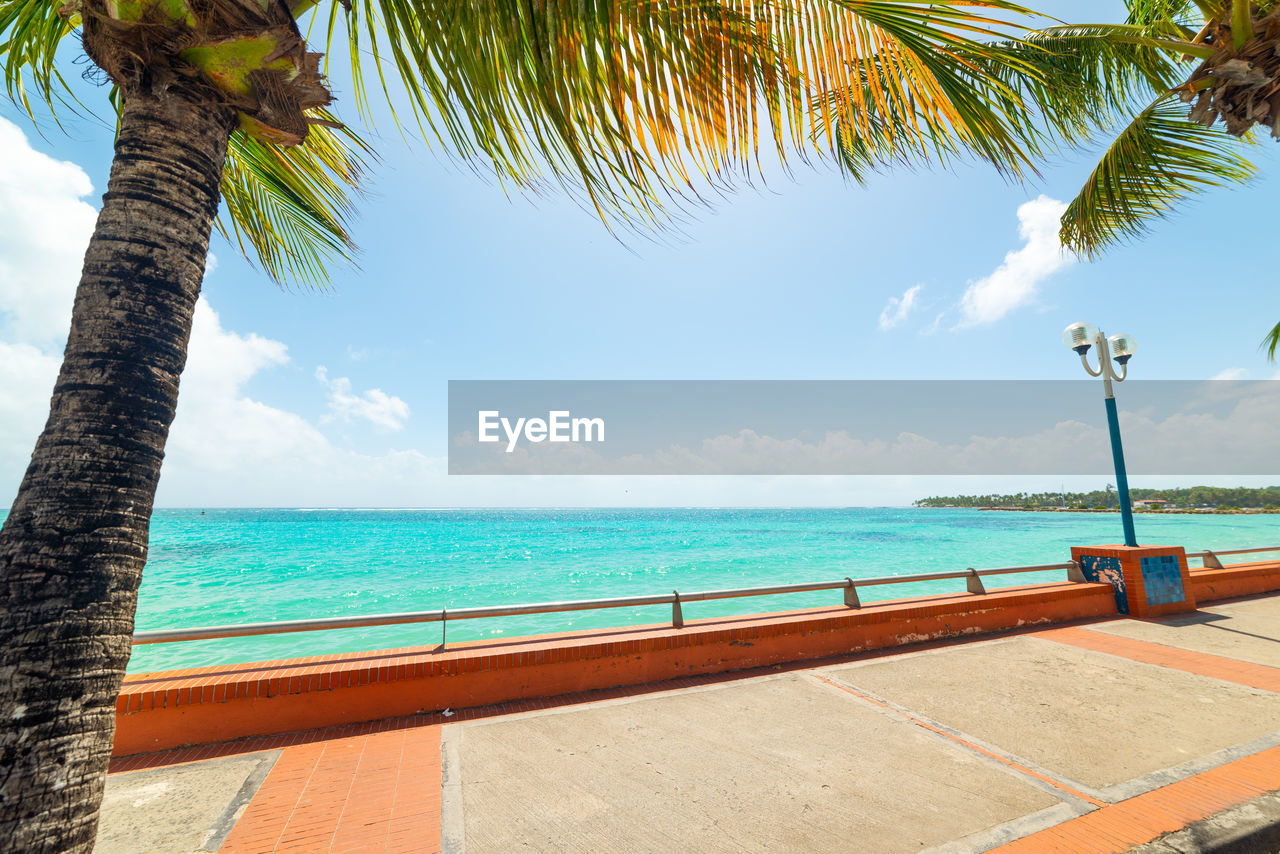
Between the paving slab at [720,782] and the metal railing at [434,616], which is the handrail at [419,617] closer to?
the metal railing at [434,616]

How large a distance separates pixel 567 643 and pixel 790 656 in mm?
2301

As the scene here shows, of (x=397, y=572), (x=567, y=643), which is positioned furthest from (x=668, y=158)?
(x=397, y=572)

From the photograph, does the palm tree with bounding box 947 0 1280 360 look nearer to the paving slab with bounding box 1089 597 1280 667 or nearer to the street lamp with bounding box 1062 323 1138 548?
the street lamp with bounding box 1062 323 1138 548

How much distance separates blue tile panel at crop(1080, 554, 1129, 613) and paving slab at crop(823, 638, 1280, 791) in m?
2.45

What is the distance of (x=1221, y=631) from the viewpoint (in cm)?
650

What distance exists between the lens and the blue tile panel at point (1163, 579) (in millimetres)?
7285

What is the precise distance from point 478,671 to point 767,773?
2.37 meters

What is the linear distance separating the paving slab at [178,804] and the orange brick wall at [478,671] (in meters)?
0.35

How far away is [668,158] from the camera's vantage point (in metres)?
1.80

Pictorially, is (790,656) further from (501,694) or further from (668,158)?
(668,158)

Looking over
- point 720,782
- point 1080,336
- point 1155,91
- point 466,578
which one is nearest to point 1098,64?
point 1155,91

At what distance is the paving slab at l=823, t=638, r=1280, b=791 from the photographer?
3.47 metres

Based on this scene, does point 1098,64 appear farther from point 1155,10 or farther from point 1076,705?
point 1076,705

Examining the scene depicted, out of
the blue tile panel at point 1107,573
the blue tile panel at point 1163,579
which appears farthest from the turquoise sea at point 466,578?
the blue tile panel at point 1163,579
